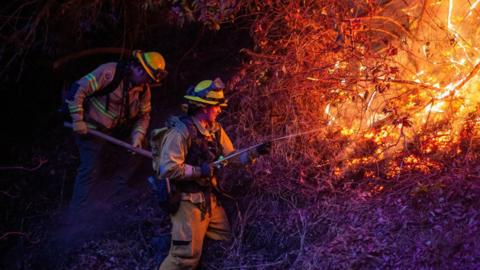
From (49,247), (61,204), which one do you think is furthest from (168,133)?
(61,204)

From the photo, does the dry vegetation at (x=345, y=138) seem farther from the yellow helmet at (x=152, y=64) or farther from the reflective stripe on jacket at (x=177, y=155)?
the reflective stripe on jacket at (x=177, y=155)

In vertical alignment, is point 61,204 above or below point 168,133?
below

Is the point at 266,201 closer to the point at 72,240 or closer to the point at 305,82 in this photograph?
the point at 305,82

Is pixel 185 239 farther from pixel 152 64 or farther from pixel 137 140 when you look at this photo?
pixel 152 64

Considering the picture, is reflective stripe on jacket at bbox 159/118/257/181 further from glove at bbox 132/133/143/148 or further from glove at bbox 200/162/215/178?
glove at bbox 132/133/143/148

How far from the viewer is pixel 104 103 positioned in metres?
6.58

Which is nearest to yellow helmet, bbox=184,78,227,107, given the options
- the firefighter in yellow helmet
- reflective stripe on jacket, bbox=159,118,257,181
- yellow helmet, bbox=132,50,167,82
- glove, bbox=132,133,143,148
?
the firefighter in yellow helmet

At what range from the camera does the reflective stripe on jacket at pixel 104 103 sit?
20.9ft

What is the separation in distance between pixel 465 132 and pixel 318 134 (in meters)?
1.61

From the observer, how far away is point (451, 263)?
448 cm

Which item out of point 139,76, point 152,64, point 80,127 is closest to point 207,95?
point 152,64

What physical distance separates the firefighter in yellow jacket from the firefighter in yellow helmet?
1066mm

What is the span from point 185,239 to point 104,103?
2118 millimetres

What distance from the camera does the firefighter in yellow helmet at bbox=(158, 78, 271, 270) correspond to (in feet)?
17.3
